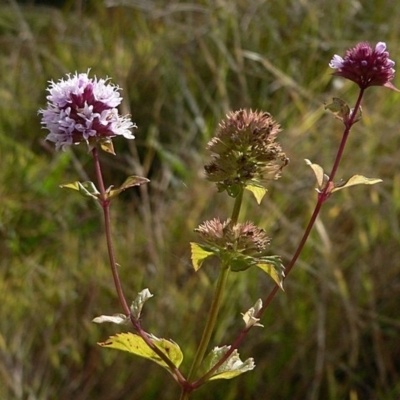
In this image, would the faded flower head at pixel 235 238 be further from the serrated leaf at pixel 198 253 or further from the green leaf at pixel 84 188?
the green leaf at pixel 84 188

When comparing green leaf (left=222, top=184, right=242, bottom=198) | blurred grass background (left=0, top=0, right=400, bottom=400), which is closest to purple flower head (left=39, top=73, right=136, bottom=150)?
green leaf (left=222, top=184, right=242, bottom=198)

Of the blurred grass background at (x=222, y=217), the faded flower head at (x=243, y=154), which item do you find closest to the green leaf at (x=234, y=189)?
the faded flower head at (x=243, y=154)

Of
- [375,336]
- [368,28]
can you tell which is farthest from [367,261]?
[368,28]

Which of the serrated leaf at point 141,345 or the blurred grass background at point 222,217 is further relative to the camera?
the blurred grass background at point 222,217

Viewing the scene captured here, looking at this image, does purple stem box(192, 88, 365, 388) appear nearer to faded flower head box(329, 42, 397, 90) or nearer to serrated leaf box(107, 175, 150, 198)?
faded flower head box(329, 42, 397, 90)

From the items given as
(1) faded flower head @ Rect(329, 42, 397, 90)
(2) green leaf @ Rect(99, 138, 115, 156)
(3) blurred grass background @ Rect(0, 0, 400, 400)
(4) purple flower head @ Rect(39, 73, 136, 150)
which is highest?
(1) faded flower head @ Rect(329, 42, 397, 90)

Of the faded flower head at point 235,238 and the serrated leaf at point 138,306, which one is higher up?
the faded flower head at point 235,238

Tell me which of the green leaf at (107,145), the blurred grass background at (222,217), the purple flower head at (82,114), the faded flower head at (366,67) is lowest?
the blurred grass background at (222,217)
